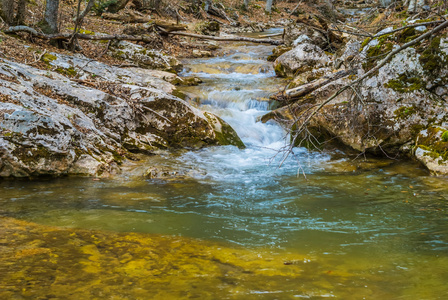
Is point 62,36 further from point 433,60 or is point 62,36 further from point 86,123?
point 433,60

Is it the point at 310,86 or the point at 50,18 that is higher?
the point at 50,18

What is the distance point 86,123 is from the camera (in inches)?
298

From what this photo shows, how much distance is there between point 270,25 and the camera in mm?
28266

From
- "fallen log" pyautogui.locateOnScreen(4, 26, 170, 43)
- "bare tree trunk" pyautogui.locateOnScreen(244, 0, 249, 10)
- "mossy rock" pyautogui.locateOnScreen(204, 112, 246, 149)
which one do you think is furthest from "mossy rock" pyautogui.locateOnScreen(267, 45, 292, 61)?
"bare tree trunk" pyautogui.locateOnScreen(244, 0, 249, 10)

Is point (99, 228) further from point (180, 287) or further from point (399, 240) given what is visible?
point (399, 240)

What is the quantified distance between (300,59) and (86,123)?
8.98m

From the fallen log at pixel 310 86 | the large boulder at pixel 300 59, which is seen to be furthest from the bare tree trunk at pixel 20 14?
the large boulder at pixel 300 59

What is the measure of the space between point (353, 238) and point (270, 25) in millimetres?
26303

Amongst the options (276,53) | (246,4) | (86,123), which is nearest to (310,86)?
(276,53)

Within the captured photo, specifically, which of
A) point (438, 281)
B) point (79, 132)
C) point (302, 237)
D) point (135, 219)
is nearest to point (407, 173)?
point (302, 237)

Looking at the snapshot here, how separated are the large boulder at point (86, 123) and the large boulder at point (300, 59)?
203 inches

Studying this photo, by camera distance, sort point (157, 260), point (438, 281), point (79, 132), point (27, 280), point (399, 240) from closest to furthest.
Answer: point (27, 280), point (438, 281), point (157, 260), point (399, 240), point (79, 132)

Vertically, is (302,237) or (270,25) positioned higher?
(270,25)

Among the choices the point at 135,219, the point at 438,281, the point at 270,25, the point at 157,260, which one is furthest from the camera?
the point at 270,25
